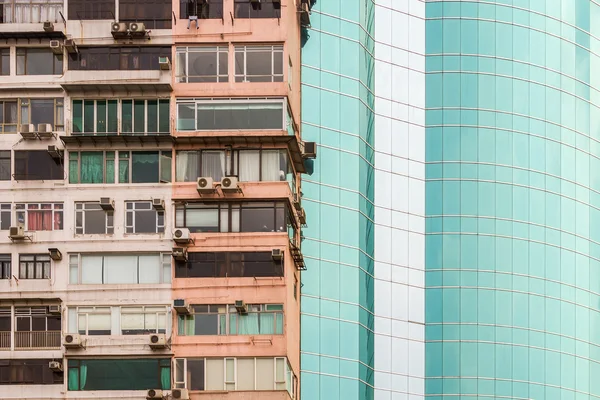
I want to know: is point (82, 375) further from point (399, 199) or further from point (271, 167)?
point (399, 199)

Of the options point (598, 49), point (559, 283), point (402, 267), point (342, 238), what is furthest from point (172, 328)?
point (598, 49)

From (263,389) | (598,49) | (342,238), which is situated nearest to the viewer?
(263,389)

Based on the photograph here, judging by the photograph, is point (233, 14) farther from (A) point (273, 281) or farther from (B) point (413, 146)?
(B) point (413, 146)

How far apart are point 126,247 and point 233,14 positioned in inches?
458

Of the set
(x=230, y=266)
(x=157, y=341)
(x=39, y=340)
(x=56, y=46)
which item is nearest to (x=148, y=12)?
(x=56, y=46)

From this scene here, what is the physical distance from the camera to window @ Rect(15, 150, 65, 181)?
7581 centimetres

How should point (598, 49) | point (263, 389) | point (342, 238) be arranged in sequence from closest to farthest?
point (263, 389), point (342, 238), point (598, 49)

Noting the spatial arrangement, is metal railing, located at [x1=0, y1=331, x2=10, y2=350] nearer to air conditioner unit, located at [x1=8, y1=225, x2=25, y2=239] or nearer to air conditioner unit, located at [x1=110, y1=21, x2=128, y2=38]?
air conditioner unit, located at [x1=8, y1=225, x2=25, y2=239]

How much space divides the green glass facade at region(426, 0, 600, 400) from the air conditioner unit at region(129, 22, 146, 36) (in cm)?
4373

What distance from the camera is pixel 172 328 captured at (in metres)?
73.7

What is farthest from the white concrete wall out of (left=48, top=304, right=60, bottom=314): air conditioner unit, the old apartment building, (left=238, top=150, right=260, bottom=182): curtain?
(left=48, top=304, right=60, bottom=314): air conditioner unit

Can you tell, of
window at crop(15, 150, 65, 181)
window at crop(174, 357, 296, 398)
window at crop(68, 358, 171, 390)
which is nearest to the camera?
window at crop(174, 357, 296, 398)

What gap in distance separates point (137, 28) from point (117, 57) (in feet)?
5.74

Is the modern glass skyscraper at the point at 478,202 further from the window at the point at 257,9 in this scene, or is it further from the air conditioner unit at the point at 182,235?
the air conditioner unit at the point at 182,235
